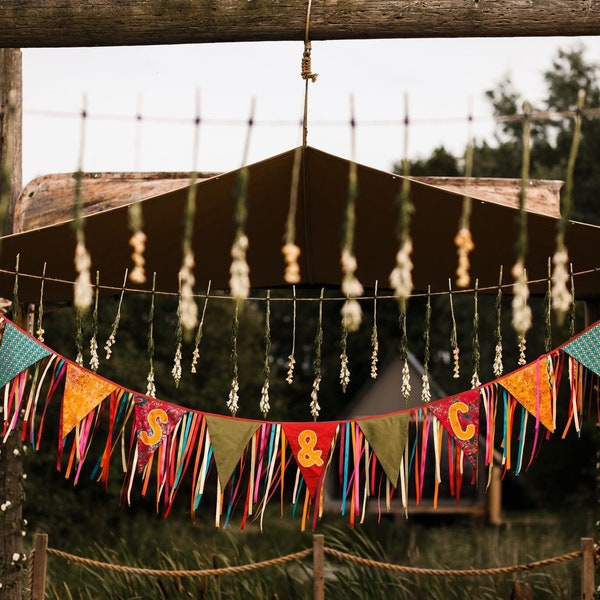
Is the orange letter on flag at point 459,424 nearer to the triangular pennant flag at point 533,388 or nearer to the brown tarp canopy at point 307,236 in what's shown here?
the triangular pennant flag at point 533,388

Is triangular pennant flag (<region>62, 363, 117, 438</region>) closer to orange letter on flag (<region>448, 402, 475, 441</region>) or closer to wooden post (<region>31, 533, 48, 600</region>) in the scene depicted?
wooden post (<region>31, 533, 48, 600</region>)

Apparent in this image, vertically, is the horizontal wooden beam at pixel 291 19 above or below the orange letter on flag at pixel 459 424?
above

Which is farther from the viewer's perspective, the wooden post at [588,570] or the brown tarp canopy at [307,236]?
the wooden post at [588,570]

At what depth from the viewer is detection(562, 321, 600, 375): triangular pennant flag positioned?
12.5 ft

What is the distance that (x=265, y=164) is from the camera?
12.4ft

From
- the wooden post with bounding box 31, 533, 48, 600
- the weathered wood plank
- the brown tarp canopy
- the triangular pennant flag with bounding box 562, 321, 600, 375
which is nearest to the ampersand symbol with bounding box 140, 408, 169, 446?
the brown tarp canopy

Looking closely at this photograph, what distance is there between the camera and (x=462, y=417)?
3.87m

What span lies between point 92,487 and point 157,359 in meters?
2.03

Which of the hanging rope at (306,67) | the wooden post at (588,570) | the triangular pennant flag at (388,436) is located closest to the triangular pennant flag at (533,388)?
the triangular pennant flag at (388,436)

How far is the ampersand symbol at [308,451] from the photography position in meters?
3.90

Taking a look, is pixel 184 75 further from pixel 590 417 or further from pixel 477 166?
pixel 477 166

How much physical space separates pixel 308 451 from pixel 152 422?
2.07ft

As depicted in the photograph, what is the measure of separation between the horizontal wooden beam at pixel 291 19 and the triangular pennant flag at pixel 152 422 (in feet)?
4.65

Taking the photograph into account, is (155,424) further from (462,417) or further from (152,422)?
(462,417)
